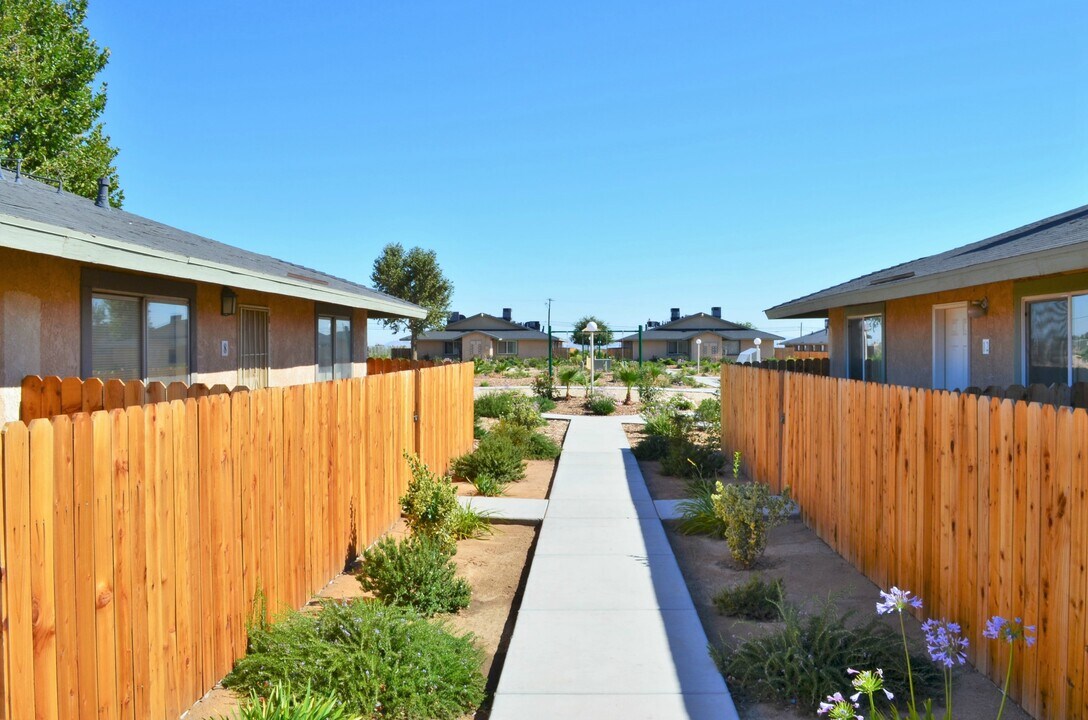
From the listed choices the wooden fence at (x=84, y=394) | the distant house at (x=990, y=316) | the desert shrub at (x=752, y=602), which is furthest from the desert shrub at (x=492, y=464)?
the wooden fence at (x=84, y=394)

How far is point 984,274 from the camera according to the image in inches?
355

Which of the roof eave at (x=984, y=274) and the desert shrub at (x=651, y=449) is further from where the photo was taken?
the desert shrub at (x=651, y=449)

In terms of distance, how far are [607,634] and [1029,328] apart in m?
7.30

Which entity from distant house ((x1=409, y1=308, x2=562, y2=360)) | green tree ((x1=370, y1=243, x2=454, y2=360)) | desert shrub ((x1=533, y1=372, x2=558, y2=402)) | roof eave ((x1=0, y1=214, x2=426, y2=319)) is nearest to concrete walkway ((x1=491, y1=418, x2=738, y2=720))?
roof eave ((x1=0, y1=214, x2=426, y2=319))

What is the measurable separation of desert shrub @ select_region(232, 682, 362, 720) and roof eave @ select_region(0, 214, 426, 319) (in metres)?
3.09

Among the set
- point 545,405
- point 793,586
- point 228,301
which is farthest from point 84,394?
point 545,405

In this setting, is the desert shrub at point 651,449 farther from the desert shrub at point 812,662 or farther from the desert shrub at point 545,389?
the desert shrub at point 545,389

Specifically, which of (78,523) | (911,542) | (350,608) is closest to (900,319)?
(911,542)

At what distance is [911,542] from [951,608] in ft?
2.42

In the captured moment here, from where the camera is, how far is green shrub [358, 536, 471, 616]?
6.21 meters

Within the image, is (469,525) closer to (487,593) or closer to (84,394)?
(487,593)

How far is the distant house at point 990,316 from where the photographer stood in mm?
8750

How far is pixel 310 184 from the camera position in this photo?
86.9ft

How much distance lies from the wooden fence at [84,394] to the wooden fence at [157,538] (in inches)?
33.5
